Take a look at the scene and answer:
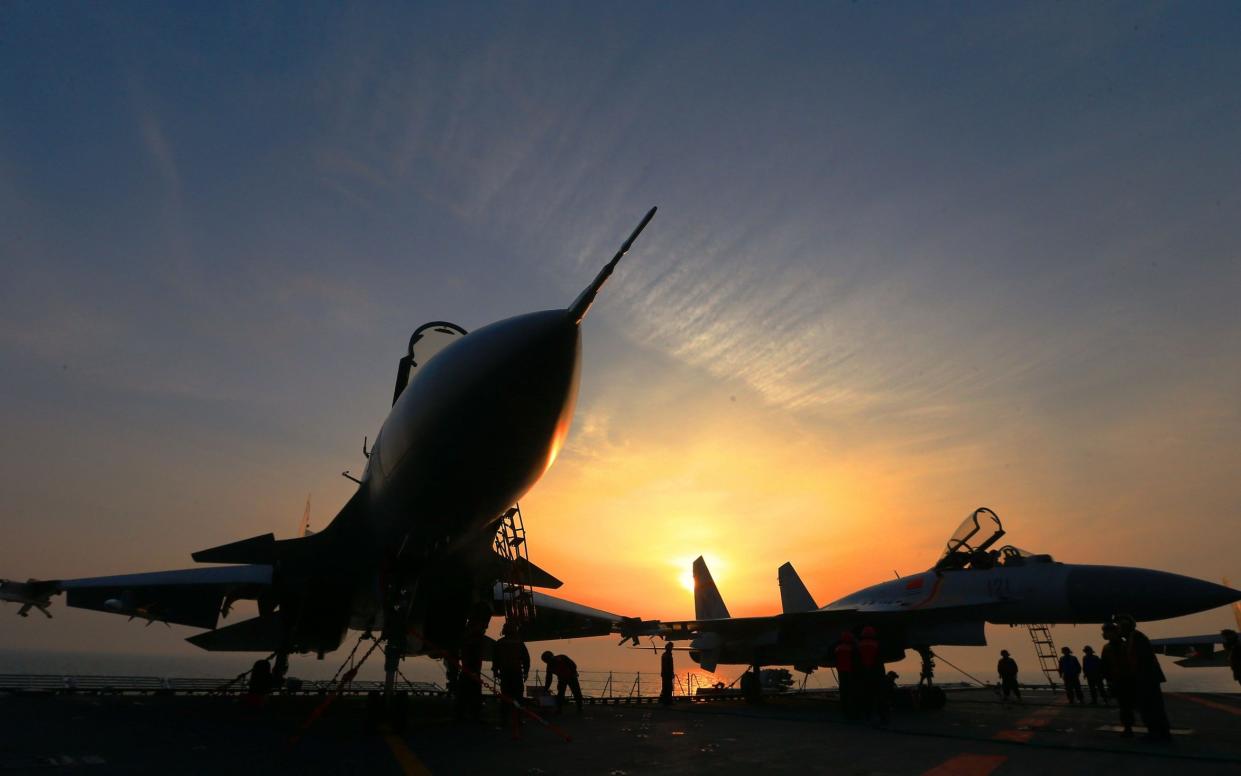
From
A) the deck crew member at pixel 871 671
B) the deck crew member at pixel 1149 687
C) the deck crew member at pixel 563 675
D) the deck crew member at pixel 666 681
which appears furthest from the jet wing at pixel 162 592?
the deck crew member at pixel 1149 687

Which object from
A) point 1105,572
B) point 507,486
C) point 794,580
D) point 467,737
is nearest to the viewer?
point 507,486

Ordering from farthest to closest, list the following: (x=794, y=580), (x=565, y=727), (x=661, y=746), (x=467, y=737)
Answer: (x=794, y=580), (x=565, y=727), (x=467, y=737), (x=661, y=746)

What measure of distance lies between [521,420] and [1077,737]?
25.6ft

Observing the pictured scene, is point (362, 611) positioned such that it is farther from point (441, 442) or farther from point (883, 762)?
point (883, 762)

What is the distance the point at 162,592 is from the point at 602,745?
9704mm

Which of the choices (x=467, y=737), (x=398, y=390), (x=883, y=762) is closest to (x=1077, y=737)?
(x=883, y=762)

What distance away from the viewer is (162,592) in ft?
39.1

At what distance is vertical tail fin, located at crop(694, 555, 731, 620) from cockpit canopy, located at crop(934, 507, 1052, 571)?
9.80 m

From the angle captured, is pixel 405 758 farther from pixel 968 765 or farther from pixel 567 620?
pixel 567 620

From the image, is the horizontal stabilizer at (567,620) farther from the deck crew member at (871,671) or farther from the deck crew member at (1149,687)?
the deck crew member at (1149,687)

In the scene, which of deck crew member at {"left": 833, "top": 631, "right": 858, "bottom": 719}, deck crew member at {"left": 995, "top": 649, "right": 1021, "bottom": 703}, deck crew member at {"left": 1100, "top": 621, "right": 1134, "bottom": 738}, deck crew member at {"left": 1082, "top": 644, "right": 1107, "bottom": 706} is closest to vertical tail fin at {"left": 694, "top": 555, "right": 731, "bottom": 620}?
deck crew member at {"left": 995, "top": 649, "right": 1021, "bottom": 703}

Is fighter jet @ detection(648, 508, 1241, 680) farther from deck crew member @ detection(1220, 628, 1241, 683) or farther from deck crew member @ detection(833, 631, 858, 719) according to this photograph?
deck crew member @ detection(833, 631, 858, 719)

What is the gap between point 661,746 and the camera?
274 inches

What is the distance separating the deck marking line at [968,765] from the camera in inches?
206
